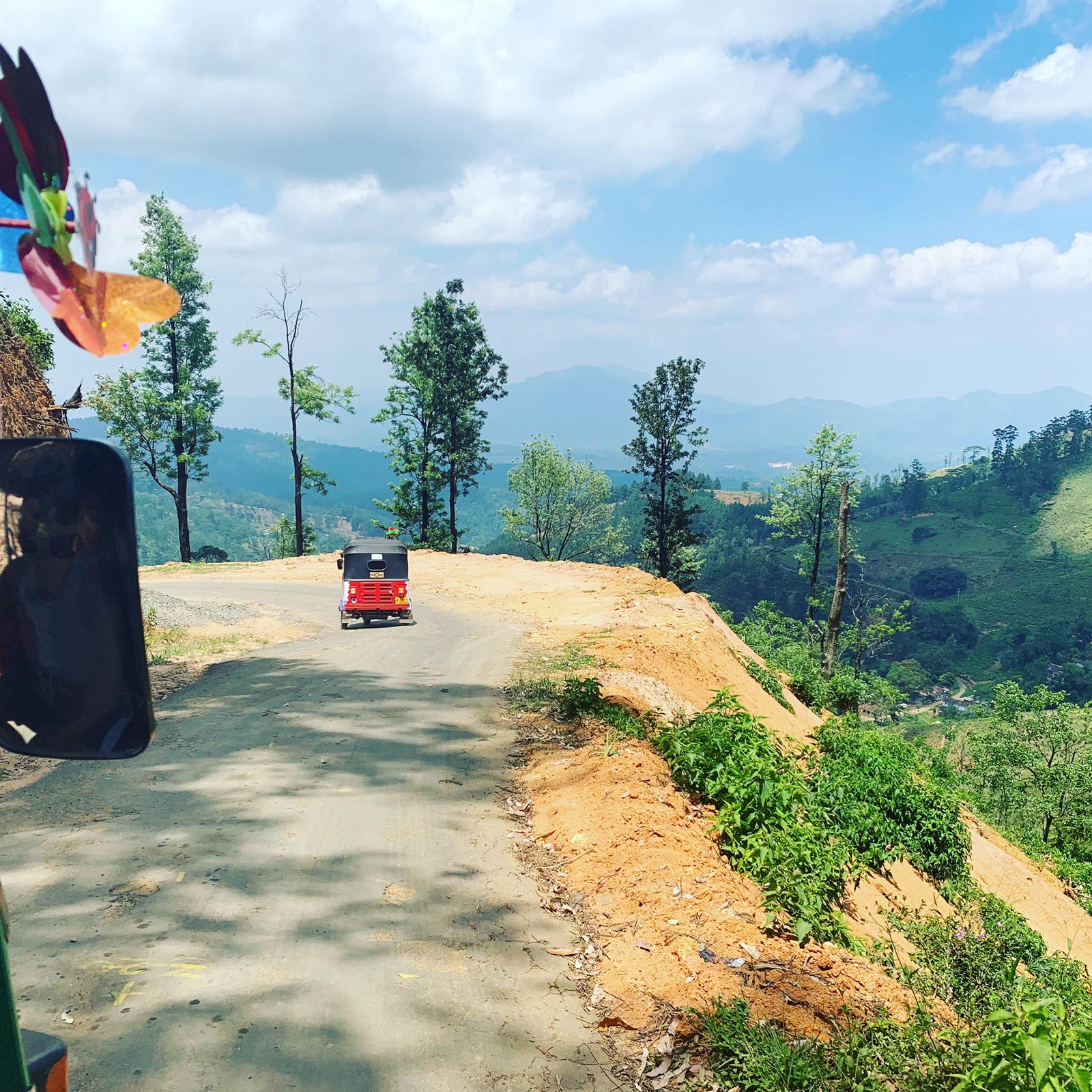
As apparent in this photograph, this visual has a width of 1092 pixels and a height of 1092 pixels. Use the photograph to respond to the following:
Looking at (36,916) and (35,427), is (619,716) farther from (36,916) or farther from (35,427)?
(35,427)

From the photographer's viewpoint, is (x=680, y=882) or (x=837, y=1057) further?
(x=680, y=882)

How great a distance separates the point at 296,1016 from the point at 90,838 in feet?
11.1

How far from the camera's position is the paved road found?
4391mm

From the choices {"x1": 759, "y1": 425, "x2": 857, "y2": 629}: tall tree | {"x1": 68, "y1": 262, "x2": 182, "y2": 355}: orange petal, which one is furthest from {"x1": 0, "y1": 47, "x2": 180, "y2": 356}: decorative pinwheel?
{"x1": 759, "y1": 425, "x2": 857, "y2": 629}: tall tree

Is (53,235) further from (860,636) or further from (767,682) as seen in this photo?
(860,636)

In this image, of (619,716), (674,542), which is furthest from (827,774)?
(674,542)

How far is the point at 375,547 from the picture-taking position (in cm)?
2002

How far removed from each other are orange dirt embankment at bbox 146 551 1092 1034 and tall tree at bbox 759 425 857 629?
81.8ft

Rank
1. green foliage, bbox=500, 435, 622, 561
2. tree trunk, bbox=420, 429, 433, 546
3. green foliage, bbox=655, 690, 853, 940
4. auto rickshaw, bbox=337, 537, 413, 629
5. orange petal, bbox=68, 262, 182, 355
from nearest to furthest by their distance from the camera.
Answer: orange petal, bbox=68, 262, 182, 355
green foliage, bbox=655, 690, 853, 940
auto rickshaw, bbox=337, 537, 413, 629
tree trunk, bbox=420, 429, 433, 546
green foliage, bbox=500, 435, 622, 561

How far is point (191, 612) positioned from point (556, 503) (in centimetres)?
3544

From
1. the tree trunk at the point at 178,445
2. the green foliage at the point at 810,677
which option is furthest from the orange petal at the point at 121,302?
the tree trunk at the point at 178,445

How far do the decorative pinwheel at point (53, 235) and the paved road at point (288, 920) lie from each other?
13.7 ft

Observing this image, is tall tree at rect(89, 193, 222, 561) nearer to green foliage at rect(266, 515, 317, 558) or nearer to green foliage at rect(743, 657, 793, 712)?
green foliage at rect(266, 515, 317, 558)

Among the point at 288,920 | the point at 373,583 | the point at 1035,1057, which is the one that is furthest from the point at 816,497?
the point at 1035,1057
